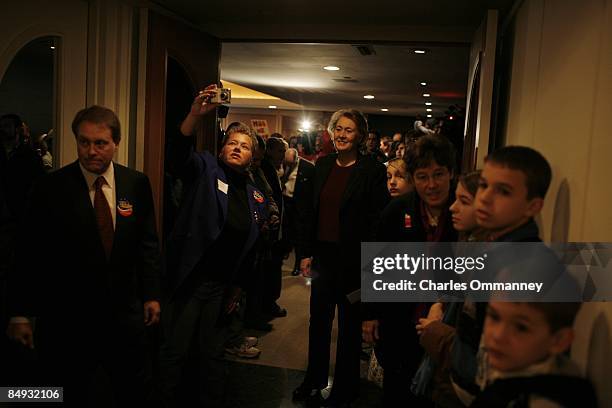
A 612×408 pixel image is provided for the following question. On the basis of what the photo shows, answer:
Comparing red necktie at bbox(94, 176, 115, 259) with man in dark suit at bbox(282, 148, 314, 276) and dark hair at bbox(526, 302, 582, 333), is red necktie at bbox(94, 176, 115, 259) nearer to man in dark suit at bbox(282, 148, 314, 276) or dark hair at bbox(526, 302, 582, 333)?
dark hair at bbox(526, 302, 582, 333)

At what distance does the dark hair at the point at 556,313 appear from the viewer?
0.89 meters

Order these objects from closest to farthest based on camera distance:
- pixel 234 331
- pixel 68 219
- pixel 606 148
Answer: pixel 606 148 → pixel 68 219 → pixel 234 331

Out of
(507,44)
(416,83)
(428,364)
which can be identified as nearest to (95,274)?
(428,364)

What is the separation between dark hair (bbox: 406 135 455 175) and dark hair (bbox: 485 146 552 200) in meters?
0.75

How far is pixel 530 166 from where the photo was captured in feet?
3.51

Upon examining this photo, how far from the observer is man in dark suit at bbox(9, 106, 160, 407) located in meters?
1.82

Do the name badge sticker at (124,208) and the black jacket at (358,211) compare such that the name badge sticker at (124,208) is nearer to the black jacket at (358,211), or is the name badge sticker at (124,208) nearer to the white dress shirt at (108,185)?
the white dress shirt at (108,185)

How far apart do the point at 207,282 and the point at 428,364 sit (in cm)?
117

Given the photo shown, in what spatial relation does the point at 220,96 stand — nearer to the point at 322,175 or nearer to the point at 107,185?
the point at 107,185

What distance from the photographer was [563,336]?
0.89 m

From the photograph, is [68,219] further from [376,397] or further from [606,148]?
[376,397]

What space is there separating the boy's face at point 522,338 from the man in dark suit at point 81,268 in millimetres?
1389

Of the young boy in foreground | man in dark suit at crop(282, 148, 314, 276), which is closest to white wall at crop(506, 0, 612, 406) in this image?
the young boy in foreground

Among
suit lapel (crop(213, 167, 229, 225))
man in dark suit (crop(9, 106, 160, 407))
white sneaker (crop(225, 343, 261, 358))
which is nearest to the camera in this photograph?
man in dark suit (crop(9, 106, 160, 407))
